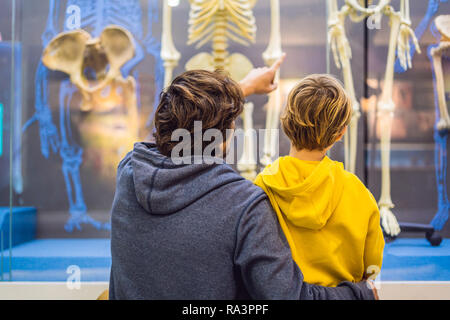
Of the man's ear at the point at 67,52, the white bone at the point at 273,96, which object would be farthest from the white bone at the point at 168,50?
the white bone at the point at 273,96

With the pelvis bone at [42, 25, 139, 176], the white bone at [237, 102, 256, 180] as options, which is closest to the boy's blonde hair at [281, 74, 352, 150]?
the white bone at [237, 102, 256, 180]

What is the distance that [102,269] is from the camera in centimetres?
203

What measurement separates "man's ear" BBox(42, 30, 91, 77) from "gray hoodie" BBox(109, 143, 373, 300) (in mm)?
1785

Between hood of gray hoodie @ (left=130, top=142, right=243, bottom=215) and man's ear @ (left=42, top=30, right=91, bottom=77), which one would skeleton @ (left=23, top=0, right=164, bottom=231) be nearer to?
man's ear @ (left=42, top=30, right=91, bottom=77)

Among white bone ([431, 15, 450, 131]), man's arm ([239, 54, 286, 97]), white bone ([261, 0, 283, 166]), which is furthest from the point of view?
white bone ([261, 0, 283, 166])

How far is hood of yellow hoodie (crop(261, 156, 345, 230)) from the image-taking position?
87 cm

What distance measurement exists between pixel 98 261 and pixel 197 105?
1.60 meters

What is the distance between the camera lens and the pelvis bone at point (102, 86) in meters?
2.32

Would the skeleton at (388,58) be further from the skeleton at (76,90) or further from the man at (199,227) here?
the man at (199,227)

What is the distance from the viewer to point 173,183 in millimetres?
807

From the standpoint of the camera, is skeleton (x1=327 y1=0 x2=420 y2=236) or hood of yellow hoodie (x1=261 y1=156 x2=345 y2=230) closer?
hood of yellow hoodie (x1=261 y1=156 x2=345 y2=230)

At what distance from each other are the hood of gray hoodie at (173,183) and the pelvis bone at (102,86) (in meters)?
1.63

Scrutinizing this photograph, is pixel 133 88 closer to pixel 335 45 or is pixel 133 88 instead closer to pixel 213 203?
pixel 335 45
